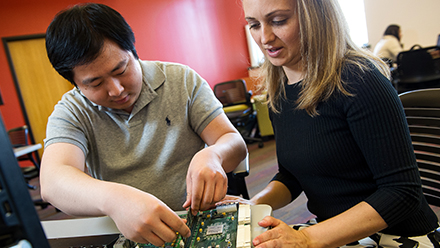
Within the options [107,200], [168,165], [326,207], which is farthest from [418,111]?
[107,200]

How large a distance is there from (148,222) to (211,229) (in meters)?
0.15

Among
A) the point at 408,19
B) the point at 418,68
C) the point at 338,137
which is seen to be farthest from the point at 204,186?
the point at 408,19

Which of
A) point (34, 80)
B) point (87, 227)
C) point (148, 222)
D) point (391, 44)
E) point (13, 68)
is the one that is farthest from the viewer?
point (391, 44)

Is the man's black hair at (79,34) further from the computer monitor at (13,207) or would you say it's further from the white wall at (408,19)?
the white wall at (408,19)

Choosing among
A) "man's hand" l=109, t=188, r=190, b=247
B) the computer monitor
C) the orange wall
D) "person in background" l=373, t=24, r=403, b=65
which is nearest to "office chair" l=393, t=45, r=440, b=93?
"person in background" l=373, t=24, r=403, b=65

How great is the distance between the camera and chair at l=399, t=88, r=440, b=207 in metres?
0.97

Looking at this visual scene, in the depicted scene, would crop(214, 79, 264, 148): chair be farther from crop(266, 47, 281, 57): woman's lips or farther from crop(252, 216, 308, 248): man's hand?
crop(252, 216, 308, 248): man's hand

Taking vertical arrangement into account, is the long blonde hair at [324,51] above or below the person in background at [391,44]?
above

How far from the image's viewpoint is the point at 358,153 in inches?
34.6

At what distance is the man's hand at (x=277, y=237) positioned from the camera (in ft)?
2.08

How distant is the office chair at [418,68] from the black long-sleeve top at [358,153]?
13.4 feet

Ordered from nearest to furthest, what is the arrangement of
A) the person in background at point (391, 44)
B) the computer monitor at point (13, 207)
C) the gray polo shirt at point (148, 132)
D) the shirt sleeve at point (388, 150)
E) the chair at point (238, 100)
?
1. the computer monitor at point (13, 207)
2. the shirt sleeve at point (388, 150)
3. the gray polo shirt at point (148, 132)
4. the chair at point (238, 100)
5. the person in background at point (391, 44)

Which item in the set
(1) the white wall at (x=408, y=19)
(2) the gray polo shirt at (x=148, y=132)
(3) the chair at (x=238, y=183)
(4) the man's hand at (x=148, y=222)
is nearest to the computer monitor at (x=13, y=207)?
(4) the man's hand at (x=148, y=222)

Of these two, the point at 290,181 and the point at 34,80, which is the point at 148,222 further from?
the point at 34,80
